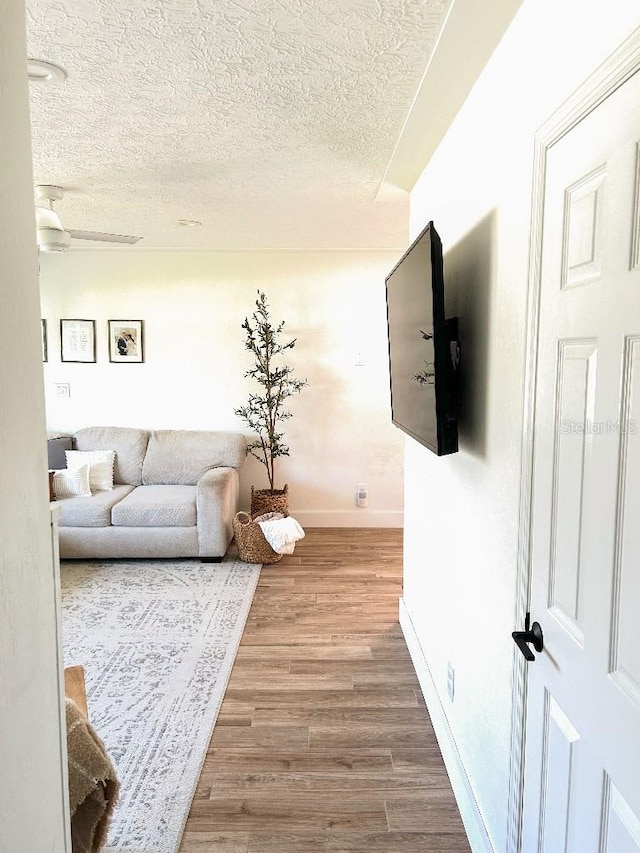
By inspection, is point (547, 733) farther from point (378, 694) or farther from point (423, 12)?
point (423, 12)

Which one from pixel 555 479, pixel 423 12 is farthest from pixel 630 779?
pixel 423 12

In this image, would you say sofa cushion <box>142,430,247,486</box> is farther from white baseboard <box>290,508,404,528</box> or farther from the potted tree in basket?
white baseboard <box>290,508,404,528</box>

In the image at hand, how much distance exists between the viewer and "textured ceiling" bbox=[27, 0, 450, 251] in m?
1.53

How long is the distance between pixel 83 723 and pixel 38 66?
6.38 feet

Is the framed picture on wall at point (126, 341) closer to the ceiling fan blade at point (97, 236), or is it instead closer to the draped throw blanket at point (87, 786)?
the ceiling fan blade at point (97, 236)

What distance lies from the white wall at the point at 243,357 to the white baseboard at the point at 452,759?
2346 mm

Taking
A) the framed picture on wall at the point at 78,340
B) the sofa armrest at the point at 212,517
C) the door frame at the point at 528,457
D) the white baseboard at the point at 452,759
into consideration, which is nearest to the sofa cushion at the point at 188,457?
the sofa armrest at the point at 212,517

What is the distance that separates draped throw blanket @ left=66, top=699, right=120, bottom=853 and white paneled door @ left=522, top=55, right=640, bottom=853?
1030 mm

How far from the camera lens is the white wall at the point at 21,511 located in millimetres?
924

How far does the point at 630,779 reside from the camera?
886 mm

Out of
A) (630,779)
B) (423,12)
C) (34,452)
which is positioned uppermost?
(423,12)

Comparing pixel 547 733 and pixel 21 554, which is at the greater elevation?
pixel 21 554

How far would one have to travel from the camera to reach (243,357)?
5020 millimetres

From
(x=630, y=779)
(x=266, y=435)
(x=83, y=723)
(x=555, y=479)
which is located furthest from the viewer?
(x=266, y=435)
